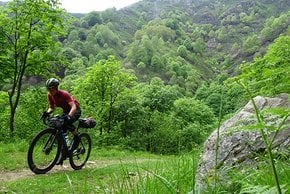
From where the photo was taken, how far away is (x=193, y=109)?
4831cm

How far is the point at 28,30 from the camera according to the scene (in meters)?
20.9

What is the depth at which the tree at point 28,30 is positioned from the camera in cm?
2066

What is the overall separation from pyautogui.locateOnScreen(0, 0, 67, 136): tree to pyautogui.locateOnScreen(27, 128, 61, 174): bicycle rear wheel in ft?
39.1

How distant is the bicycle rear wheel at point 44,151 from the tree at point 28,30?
11918 millimetres

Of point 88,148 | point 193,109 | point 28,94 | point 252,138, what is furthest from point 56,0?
point 193,109

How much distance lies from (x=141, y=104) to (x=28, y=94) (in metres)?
11.1

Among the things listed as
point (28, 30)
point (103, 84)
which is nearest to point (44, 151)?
point (28, 30)

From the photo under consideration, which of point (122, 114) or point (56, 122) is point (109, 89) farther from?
point (56, 122)

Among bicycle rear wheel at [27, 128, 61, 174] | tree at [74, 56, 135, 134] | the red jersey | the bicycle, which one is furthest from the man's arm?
tree at [74, 56, 135, 134]

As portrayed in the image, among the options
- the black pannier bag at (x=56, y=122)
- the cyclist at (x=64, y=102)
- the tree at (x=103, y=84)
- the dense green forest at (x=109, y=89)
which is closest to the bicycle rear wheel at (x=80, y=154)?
the cyclist at (x=64, y=102)

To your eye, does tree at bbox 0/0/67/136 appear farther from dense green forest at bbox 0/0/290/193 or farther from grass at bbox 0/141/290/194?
grass at bbox 0/141/290/194

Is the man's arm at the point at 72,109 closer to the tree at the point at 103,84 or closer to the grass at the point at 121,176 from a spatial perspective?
the grass at the point at 121,176

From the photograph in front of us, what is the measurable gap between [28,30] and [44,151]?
1322cm

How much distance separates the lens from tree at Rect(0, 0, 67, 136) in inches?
813
